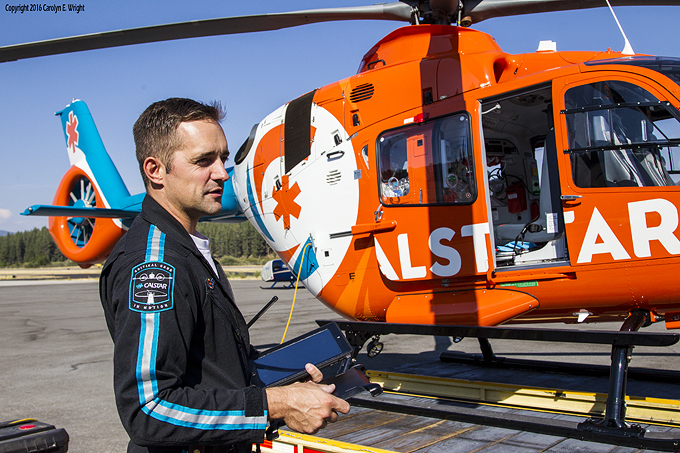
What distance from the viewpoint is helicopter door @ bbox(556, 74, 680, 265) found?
3631 millimetres

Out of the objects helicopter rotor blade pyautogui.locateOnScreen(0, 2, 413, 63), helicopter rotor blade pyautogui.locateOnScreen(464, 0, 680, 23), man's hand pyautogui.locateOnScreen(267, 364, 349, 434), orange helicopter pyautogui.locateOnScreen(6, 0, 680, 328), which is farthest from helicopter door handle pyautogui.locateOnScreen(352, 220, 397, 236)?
man's hand pyautogui.locateOnScreen(267, 364, 349, 434)

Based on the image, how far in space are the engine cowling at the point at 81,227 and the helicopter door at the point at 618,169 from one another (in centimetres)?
1430

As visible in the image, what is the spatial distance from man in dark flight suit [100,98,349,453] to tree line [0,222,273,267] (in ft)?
310

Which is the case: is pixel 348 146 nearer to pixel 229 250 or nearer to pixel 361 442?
pixel 361 442

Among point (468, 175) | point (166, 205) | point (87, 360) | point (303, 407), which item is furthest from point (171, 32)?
point (87, 360)

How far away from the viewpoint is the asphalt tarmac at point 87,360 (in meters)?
4.97

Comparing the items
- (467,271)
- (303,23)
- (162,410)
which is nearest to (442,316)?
(467,271)

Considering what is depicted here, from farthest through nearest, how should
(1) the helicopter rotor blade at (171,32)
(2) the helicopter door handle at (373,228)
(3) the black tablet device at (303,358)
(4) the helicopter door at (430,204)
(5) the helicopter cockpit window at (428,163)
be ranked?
1. (2) the helicopter door handle at (373,228)
2. (5) the helicopter cockpit window at (428,163)
3. (4) the helicopter door at (430,204)
4. (1) the helicopter rotor blade at (171,32)
5. (3) the black tablet device at (303,358)

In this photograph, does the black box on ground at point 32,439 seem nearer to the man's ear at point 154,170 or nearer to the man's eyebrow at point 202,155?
the man's ear at point 154,170

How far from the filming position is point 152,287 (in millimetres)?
1265

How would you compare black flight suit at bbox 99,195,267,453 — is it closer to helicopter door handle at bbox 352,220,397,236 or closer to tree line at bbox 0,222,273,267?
helicopter door handle at bbox 352,220,397,236

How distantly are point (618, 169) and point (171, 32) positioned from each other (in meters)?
3.84

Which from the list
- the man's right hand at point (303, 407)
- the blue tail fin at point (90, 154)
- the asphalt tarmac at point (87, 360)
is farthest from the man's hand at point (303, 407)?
the blue tail fin at point (90, 154)

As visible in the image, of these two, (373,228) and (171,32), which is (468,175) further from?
(171,32)
